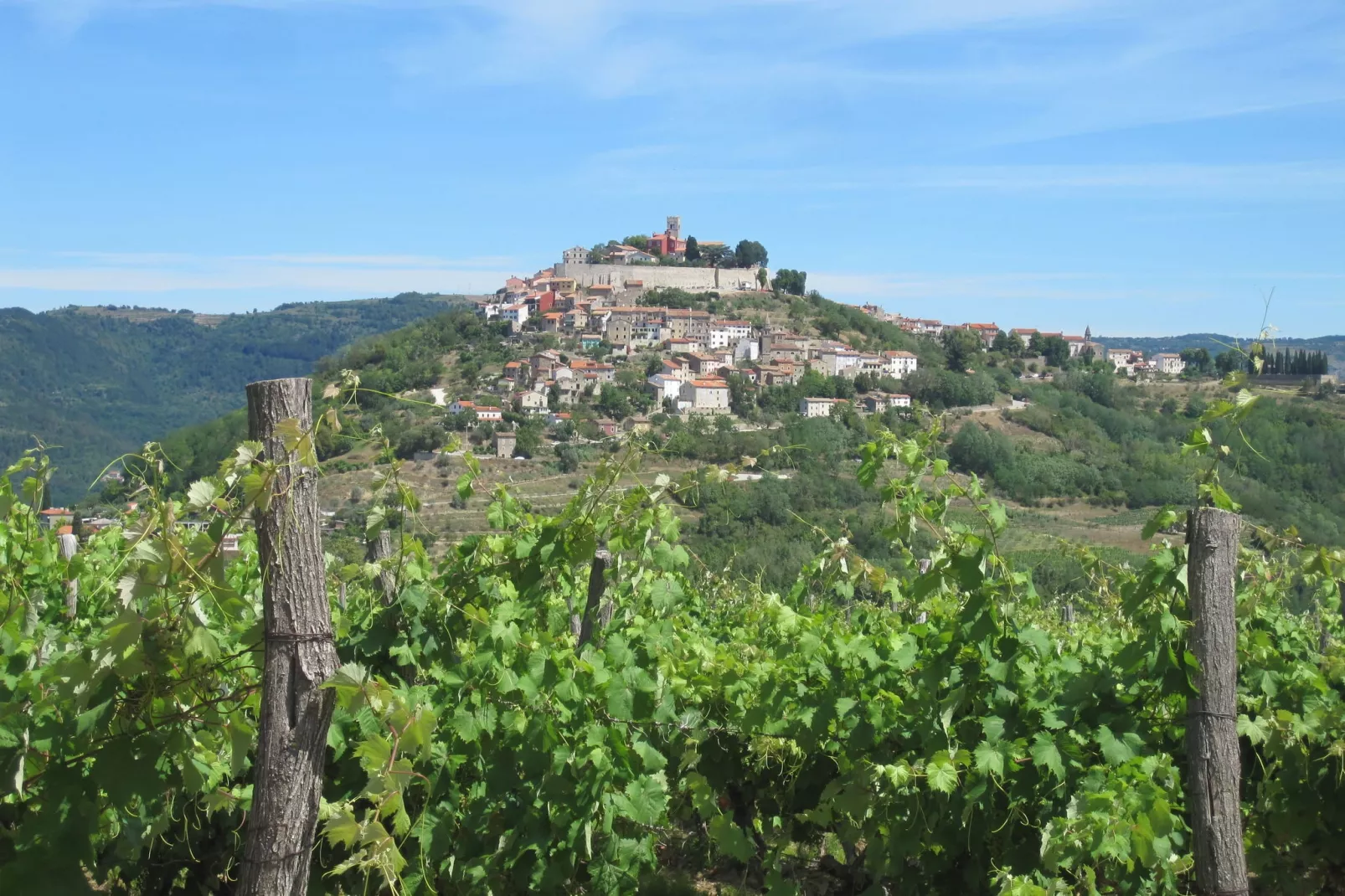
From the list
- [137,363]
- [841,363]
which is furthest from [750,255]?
[137,363]

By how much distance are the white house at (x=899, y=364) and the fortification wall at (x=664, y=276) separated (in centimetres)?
2286

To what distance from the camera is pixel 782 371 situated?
65500 millimetres

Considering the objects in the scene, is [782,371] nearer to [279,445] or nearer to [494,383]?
[494,383]

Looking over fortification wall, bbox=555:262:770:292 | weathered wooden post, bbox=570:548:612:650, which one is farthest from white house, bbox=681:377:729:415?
weathered wooden post, bbox=570:548:612:650

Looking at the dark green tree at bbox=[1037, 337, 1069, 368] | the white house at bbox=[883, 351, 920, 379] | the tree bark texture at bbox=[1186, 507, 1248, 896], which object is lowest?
the tree bark texture at bbox=[1186, 507, 1248, 896]

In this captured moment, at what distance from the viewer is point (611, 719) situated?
2.82 m

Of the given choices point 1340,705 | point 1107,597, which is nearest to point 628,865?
point 1340,705

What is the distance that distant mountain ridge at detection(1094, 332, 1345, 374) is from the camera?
9.17ft

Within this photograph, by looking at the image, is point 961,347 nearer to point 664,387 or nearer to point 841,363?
point 841,363

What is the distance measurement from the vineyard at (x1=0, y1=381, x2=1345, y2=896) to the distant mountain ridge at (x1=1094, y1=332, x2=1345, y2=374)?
275mm

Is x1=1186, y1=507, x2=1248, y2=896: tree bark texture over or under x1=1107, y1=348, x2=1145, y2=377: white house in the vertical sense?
under

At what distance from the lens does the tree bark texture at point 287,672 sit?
1.83 m

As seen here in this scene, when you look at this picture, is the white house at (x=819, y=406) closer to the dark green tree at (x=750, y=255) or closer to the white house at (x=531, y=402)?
the white house at (x=531, y=402)

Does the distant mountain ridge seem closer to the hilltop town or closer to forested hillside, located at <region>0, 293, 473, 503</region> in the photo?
the hilltop town
